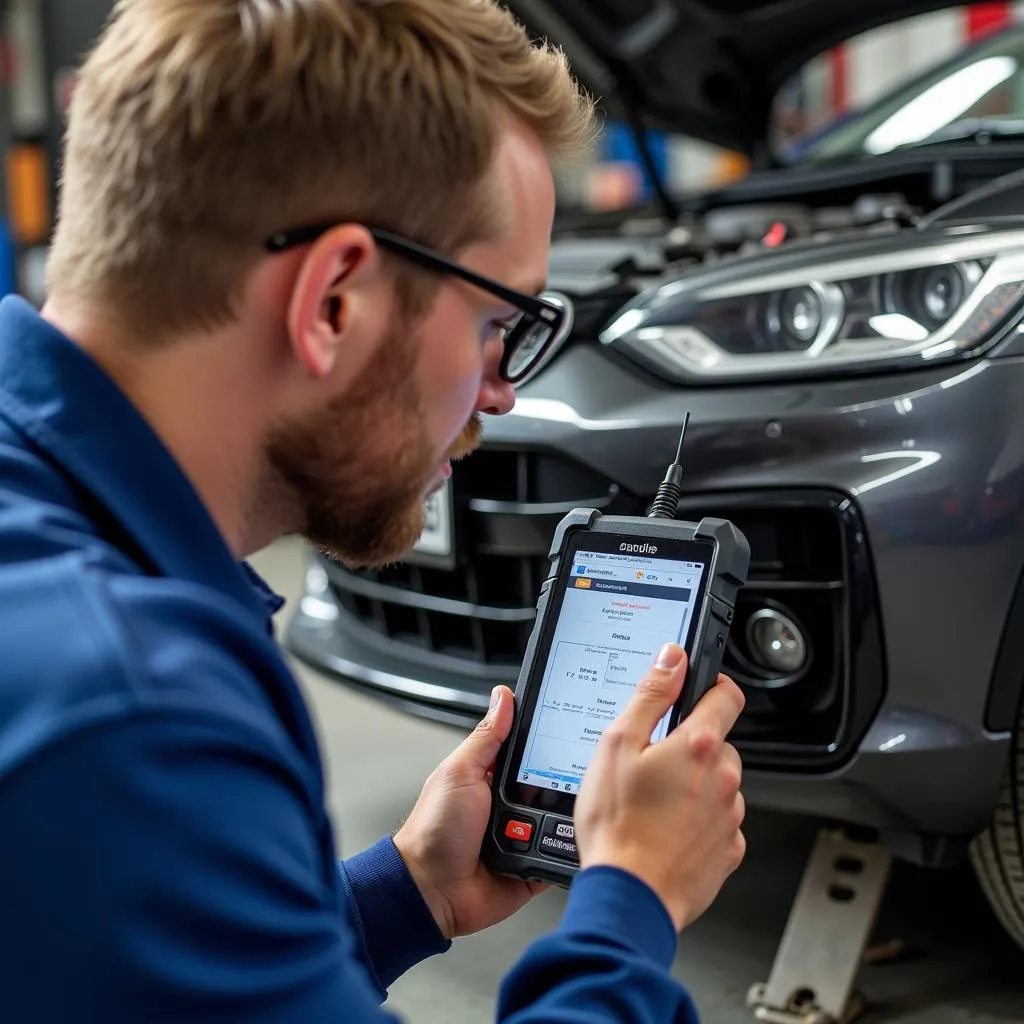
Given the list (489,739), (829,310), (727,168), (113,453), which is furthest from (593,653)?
(727,168)

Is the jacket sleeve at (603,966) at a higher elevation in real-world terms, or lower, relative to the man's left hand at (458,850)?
higher

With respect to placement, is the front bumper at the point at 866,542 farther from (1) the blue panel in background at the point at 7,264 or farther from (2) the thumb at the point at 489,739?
(1) the blue panel in background at the point at 7,264

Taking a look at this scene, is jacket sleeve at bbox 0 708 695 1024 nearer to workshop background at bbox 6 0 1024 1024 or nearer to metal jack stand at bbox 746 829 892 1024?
workshop background at bbox 6 0 1024 1024

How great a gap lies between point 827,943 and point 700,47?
1.84 metres

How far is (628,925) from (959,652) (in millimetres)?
742

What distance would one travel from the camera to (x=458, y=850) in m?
0.95

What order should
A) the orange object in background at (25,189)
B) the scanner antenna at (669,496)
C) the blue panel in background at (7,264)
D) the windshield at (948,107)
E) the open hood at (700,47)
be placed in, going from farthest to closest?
the orange object in background at (25,189), the blue panel in background at (7,264), the open hood at (700,47), the windshield at (948,107), the scanner antenna at (669,496)

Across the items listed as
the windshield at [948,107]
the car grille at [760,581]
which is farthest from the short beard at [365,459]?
the windshield at [948,107]

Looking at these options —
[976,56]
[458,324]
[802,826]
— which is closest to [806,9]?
[976,56]

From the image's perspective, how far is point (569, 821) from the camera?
0.90 metres

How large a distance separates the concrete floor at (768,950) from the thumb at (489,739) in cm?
71

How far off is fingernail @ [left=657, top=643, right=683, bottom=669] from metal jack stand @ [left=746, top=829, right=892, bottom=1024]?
2.57ft

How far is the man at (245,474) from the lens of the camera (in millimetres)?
509

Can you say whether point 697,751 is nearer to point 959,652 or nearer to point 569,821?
point 569,821
